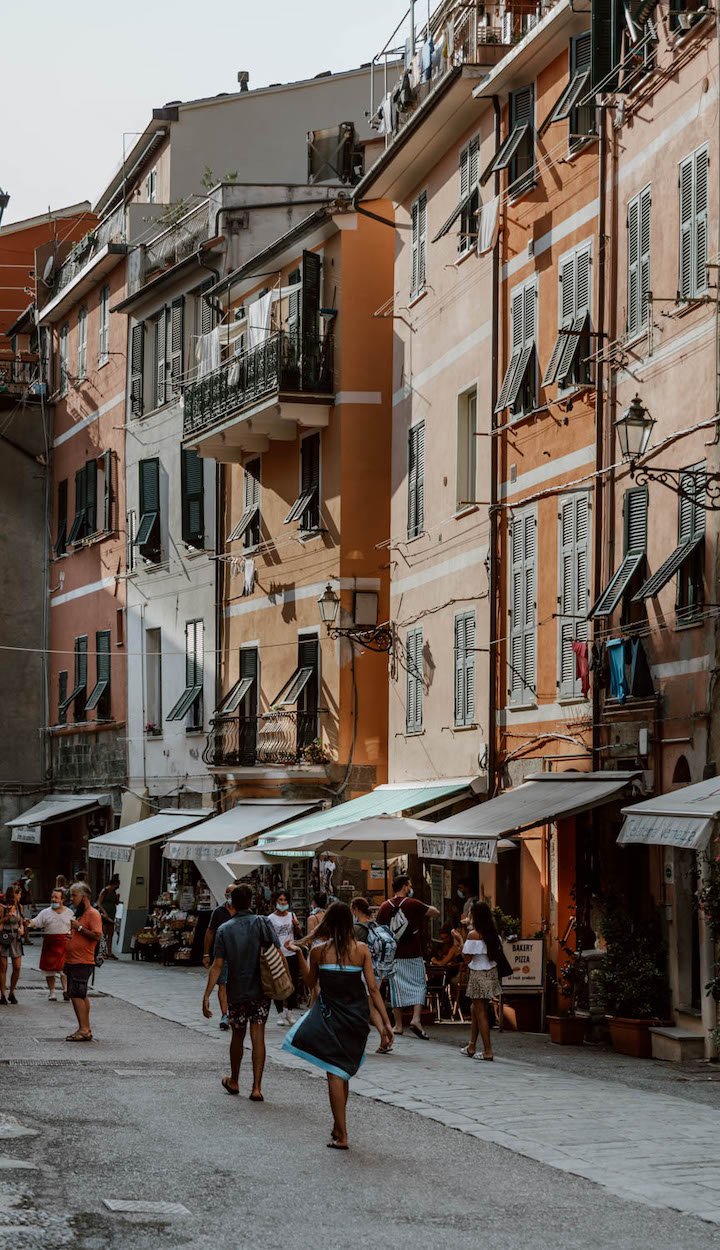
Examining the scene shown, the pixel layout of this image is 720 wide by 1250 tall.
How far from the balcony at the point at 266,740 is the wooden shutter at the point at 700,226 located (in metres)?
14.4

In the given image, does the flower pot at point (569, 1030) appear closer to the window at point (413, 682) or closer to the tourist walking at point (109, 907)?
the window at point (413, 682)

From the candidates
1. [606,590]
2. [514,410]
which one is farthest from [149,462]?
[606,590]

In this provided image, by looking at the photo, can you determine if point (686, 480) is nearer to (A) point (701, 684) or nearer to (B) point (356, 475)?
(A) point (701, 684)

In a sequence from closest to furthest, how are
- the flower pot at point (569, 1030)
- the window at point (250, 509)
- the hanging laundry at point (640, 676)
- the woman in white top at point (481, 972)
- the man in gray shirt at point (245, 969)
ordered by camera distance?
1. the man in gray shirt at point (245, 969)
2. the woman in white top at point (481, 972)
3. the flower pot at point (569, 1030)
4. the hanging laundry at point (640, 676)
5. the window at point (250, 509)

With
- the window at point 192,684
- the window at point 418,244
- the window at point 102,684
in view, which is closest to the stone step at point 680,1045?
the window at point 418,244

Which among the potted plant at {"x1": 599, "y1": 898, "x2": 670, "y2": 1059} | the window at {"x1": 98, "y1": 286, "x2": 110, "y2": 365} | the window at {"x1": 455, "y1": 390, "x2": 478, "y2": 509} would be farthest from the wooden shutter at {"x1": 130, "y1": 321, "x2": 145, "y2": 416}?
the potted plant at {"x1": 599, "y1": 898, "x2": 670, "y2": 1059}

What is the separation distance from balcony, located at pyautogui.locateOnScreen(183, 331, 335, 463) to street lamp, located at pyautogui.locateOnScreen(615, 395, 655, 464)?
1399 centimetres

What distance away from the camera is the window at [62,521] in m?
49.0

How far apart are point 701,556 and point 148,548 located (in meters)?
23.2

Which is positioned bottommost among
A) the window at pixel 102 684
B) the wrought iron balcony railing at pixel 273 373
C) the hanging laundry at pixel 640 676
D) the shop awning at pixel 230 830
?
the shop awning at pixel 230 830

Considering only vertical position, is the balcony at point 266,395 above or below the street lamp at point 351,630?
above

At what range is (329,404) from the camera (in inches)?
1294

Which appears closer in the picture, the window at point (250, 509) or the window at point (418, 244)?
the window at point (418, 244)

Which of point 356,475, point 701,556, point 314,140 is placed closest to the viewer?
point 701,556
